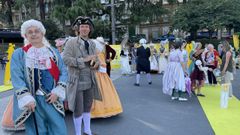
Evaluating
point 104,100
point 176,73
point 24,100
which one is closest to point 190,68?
point 176,73

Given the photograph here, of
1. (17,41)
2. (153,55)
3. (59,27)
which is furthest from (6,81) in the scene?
(59,27)

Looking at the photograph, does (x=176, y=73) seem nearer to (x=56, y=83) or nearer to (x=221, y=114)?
(x=221, y=114)

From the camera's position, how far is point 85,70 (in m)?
4.44

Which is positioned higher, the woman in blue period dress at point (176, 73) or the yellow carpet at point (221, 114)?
the woman in blue period dress at point (176, 73)

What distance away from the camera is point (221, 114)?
663 cm

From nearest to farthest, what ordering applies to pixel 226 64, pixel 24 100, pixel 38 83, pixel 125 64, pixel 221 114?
pixel 24 100 → pixel 38 83 → pixel 221 114 → pixel 226 64 → pixel 125 64

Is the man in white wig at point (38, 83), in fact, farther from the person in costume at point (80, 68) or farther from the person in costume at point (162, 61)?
the person in costume at point (162, 61)

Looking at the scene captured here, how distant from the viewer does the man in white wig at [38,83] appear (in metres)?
3.13

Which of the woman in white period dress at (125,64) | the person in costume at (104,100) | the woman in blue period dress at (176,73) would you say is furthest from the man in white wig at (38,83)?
the woman in white period dress at (125,64)

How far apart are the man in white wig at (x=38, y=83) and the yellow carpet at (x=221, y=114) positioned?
9.95ft

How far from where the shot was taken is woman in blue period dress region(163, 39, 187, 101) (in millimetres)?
8169

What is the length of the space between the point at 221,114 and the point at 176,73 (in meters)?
1.91

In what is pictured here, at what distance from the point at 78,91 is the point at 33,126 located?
120 centimetres

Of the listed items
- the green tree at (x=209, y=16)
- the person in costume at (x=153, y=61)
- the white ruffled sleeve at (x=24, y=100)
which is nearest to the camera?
the white ruffled sleeve at (x=24, y=100)
